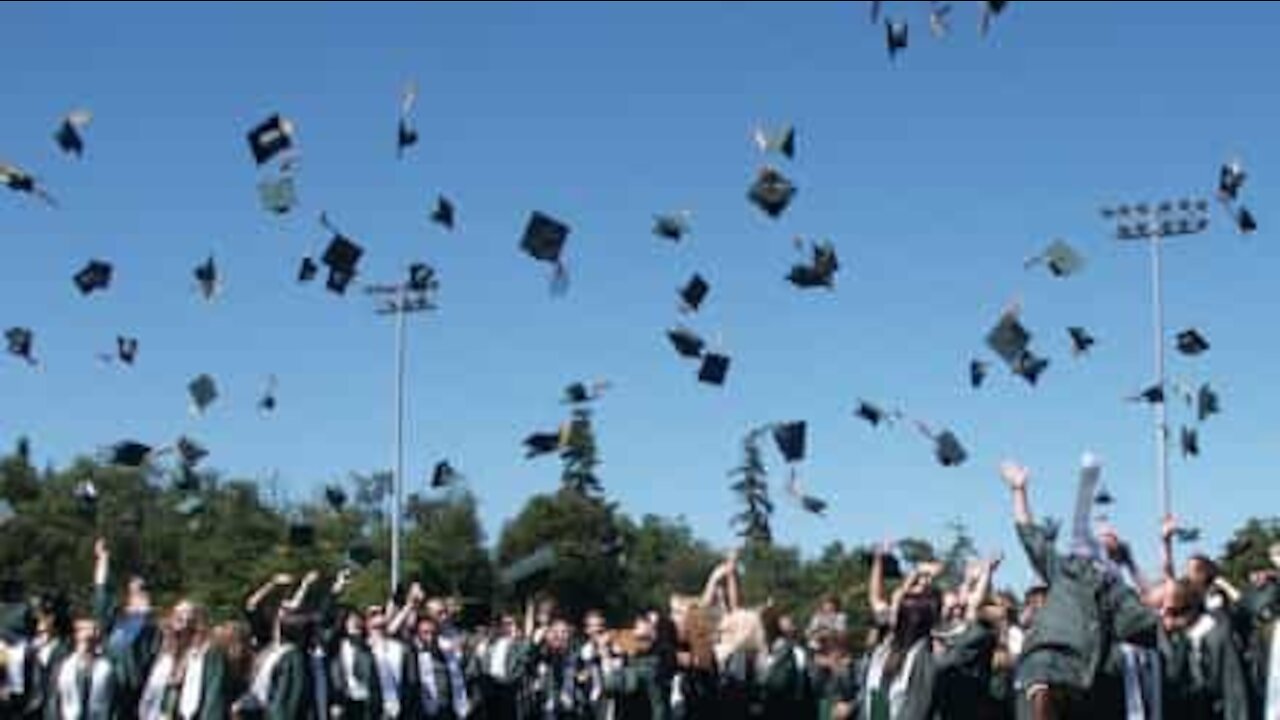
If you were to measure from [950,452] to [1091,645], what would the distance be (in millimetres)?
10182

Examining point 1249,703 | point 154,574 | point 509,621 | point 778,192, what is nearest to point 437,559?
point 154,574

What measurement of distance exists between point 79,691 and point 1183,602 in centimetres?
842

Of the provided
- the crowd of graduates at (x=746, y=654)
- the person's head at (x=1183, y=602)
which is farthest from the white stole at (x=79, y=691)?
the person's head at (x=1183, y=602)

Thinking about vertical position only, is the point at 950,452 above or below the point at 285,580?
above

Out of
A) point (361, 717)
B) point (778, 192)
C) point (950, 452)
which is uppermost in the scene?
point (778, 192)

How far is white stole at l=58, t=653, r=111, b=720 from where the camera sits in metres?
16.1

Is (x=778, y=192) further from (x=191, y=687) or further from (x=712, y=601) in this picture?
(x=191, y=687)

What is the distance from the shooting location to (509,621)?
2275 cm

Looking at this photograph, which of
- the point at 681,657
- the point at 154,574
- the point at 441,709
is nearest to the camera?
the point at 681,657

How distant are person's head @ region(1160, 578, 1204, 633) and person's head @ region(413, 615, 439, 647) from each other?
25.3 feet

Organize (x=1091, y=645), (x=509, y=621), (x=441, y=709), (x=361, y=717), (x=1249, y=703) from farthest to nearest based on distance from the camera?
(x=509, y=621) < (x=441, y=709) < (x=361, y=717) < (x=1249, y=703) < (x=1091, y=645)

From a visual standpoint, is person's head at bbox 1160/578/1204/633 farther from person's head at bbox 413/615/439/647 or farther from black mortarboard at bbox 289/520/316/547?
black mortarboard at bbox 289/520/316/547

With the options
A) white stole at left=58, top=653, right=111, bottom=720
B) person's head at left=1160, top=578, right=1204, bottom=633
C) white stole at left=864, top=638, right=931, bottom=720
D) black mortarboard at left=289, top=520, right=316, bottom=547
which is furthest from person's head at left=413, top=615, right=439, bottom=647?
white stole at left=864, top=638, right=931, bottom=720

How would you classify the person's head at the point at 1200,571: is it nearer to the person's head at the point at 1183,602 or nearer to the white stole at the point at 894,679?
the person's head at the point at 1183,602
